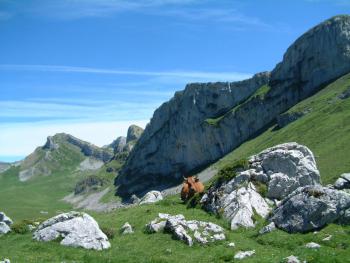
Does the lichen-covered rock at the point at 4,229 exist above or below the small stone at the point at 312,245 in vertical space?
below

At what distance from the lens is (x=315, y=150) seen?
117 meters

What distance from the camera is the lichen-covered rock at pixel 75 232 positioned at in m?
37.1

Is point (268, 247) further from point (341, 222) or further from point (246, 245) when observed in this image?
point (341, 222)

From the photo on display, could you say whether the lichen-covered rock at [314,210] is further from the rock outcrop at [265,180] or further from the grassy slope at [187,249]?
the rock outcrop at [265,180]

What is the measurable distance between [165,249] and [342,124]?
106032 millimetres

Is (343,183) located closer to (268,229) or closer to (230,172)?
(268,229)

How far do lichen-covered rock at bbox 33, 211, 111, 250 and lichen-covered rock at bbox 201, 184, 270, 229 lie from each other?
12.0 meters

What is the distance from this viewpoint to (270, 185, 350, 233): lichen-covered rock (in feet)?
116

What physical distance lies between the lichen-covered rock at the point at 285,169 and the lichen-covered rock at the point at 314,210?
360 inches

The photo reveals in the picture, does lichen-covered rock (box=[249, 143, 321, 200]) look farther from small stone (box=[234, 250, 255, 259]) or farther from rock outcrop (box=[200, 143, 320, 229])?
small stone (box=[234, 250, 255, 259])

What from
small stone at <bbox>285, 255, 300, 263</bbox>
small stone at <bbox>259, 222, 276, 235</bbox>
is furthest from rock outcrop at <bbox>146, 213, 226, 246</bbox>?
small stone at <bbox>285, 255, 300, 263</bbox>

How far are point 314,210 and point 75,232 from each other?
65.4 feet

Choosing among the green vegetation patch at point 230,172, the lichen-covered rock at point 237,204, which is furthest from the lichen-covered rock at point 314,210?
the green vegetation patch at point 230,172

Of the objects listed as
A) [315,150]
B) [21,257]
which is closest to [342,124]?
[315,150]
